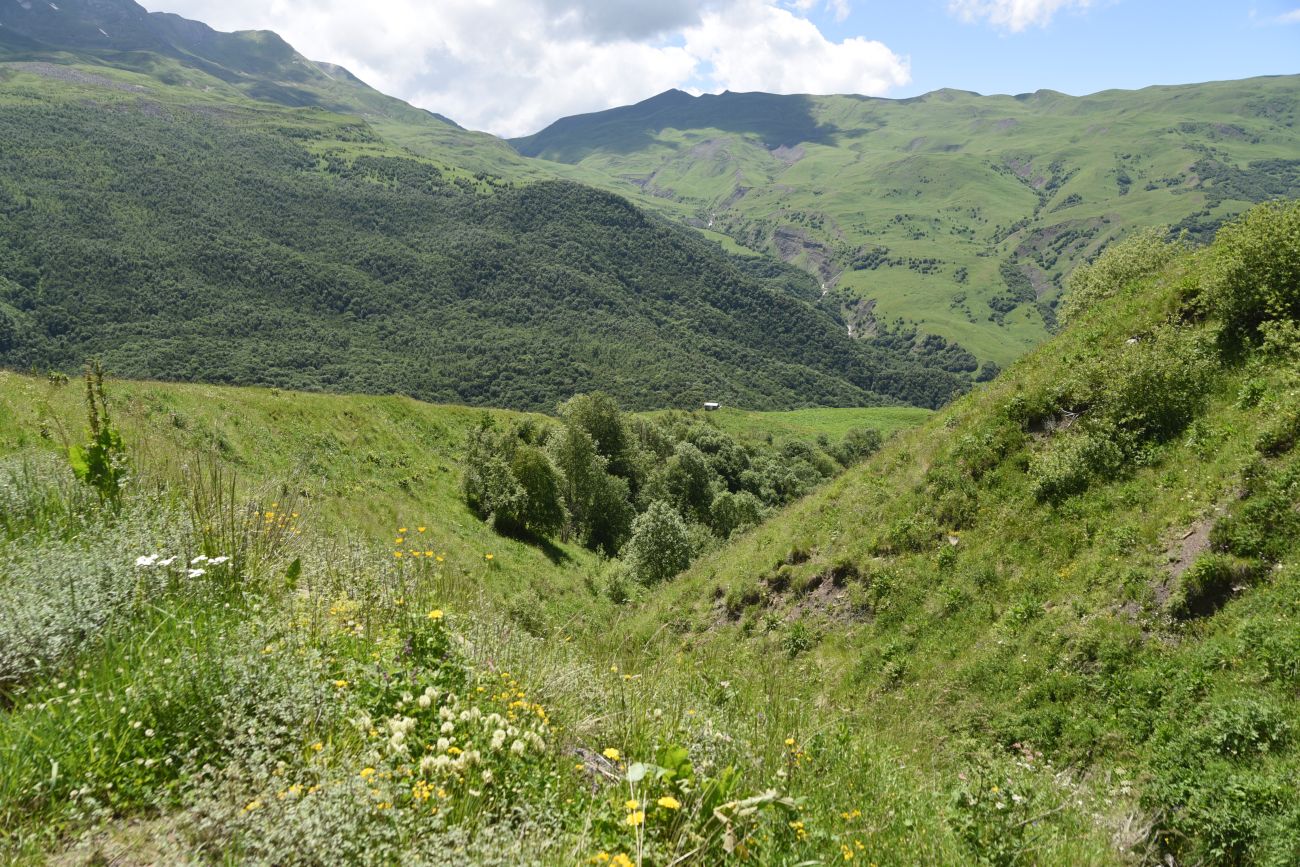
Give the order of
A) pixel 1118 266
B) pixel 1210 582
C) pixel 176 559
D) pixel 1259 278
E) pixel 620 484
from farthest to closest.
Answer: pixel 620 484 < pixel 1118 266 < pixel 1259 278 < pixel 1210 582 < pixel 176 559

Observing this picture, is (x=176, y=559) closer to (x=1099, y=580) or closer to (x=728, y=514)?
(x=1099, y=580)

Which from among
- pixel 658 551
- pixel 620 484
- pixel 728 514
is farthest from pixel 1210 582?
pixel 728 514

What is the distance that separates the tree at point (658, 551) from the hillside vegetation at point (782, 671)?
59.6 feet

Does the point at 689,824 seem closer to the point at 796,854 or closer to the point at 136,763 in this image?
the point at 796,854

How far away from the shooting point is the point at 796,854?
388 cm

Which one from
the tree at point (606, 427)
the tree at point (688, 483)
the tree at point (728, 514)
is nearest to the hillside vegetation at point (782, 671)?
the tree at point (728, 514)

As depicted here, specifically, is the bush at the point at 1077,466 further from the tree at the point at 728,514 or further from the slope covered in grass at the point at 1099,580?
the tree at the point at 728,514

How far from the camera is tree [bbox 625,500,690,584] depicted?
36688mm

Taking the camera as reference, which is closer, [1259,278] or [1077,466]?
[1259,278]

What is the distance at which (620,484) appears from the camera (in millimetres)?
53625

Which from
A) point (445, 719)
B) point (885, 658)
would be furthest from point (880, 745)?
point (885, 658)

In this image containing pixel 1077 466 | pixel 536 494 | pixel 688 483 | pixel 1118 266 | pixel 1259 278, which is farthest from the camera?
pixel 688 483

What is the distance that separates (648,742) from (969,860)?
7.78ft

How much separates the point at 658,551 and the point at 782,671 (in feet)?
87.6
